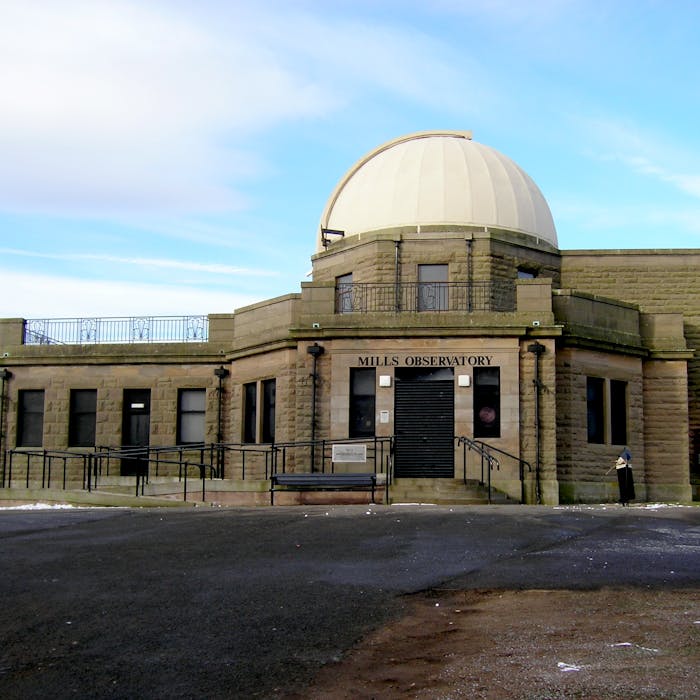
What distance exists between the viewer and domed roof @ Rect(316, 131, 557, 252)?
2969cm

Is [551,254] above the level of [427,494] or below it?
above

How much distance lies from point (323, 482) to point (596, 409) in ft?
27.4

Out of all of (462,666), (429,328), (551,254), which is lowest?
(462,666)

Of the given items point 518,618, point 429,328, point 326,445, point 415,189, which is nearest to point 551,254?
point 415,189

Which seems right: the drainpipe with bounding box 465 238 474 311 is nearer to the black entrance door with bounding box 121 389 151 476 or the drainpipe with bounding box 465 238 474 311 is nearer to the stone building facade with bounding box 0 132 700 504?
the stone building facade with bounding box 0 132 700 504

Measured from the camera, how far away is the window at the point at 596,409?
87.1 ft

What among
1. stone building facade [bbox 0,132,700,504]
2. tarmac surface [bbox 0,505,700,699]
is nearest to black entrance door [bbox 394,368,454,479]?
stone building facade [bbox 0,132,700,504]

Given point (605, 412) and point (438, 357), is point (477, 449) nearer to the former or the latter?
point (438, 357)

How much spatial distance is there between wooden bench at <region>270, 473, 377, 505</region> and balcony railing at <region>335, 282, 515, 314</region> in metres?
6.59

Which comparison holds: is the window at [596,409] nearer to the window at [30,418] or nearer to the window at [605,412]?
the window at [605,412]

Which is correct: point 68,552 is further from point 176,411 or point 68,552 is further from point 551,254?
point 551,254

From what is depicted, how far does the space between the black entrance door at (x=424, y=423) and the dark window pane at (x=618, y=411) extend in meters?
4.85

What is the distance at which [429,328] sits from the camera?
24.9m

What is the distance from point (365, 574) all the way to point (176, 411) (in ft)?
67.1
